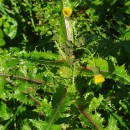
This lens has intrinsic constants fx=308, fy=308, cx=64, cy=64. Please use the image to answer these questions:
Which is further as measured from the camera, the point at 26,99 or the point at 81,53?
the point at 26,99

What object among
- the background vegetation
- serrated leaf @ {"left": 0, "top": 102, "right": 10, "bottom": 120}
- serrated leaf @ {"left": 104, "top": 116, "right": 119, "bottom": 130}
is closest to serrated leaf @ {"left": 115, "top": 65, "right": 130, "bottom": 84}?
the background vegetation

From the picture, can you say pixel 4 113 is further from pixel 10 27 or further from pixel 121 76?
pixel 121 76

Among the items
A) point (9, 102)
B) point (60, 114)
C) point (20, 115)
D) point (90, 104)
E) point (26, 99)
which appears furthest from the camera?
point (9, 102)

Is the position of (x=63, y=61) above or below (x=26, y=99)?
above

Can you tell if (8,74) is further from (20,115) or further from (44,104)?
(20,115)

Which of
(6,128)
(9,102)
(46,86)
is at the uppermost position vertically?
(46,86)

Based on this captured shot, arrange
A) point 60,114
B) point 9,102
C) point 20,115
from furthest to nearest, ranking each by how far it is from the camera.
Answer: point 9,102
point 20,115
point 60,114

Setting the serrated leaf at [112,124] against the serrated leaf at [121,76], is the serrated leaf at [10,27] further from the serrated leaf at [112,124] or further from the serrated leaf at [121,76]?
the serrated leaf at [121,76]

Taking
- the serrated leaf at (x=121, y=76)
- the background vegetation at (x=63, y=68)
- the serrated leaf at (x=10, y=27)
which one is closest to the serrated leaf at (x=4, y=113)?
the background vegetation at (x=63, y=68)

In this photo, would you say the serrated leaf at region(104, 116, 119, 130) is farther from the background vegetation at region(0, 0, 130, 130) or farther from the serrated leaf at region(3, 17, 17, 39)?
the serrated leaf at region(3, 17, 17, 39)

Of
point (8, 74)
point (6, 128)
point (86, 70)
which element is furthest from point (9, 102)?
point (86, 70)
